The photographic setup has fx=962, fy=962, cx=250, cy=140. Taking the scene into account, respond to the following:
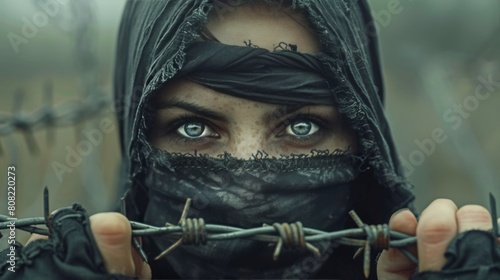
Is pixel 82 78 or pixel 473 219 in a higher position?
pixel 82 78

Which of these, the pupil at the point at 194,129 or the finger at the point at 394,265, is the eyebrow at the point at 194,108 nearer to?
the pupil at the point at 194,129

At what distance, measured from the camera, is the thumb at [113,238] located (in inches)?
80.1

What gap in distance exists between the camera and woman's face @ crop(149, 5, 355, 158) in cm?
254

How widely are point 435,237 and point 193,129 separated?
826 mm

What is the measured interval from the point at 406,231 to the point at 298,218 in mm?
461

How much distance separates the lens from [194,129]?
261cm

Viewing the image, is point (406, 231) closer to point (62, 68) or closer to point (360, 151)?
point (360, 151)

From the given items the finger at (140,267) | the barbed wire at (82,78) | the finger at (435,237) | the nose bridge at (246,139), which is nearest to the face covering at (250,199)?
the nose bridge at (246,139)

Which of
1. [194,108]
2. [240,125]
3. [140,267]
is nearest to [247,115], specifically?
[240,125]

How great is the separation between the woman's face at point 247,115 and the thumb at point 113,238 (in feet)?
1.76

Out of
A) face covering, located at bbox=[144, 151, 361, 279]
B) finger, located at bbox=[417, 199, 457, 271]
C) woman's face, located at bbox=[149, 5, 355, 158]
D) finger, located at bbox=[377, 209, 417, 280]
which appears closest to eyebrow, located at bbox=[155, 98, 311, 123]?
woman's face, located at bbox=[149, 5, 355, 158]

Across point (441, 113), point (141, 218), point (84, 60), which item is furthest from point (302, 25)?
point (441, 113)

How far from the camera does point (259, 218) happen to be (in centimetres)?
246

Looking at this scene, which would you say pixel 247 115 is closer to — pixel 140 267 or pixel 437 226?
pixel 140 267
